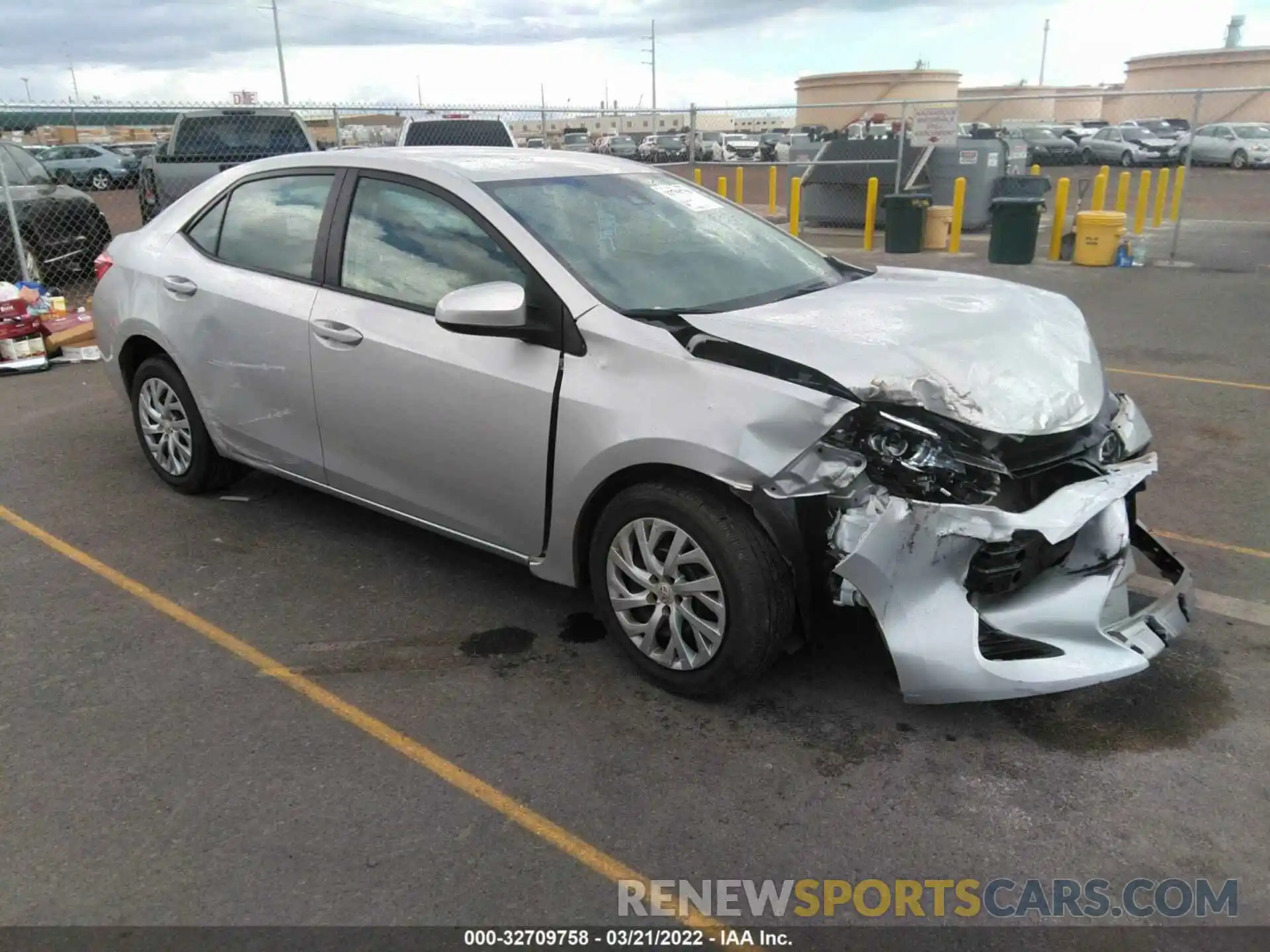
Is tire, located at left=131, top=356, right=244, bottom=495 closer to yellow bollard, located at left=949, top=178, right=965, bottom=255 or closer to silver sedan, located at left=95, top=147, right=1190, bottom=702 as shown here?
silver sedan, located at left=95, top=147, right=1190, bottom=702

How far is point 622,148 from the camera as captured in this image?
29.6m

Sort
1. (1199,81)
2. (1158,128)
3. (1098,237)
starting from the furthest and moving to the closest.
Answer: (1199,81) < (1158,128) < (1098,237)

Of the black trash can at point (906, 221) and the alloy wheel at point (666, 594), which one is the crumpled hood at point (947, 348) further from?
the black trash can at point (906, 221)

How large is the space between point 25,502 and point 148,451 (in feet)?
2.21

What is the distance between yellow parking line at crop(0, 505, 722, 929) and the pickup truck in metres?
8.32

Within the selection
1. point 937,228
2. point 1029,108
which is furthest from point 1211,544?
point 1029,108

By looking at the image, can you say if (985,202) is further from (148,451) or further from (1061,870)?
(1061,870)

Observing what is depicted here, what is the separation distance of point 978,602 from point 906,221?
41.9 feet

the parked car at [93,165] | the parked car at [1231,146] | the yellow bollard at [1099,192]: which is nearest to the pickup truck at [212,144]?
the yellow bollard at [1099,192]

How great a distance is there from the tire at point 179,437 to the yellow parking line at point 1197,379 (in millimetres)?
6205

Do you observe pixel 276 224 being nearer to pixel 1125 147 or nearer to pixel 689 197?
pixel 689 197

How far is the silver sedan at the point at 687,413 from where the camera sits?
3062mm

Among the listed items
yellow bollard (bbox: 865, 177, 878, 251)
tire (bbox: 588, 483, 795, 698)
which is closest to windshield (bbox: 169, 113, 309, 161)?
yellow bollard (bbox: 865, 177, 878, 251)

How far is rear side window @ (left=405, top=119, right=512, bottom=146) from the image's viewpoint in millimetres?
13727
